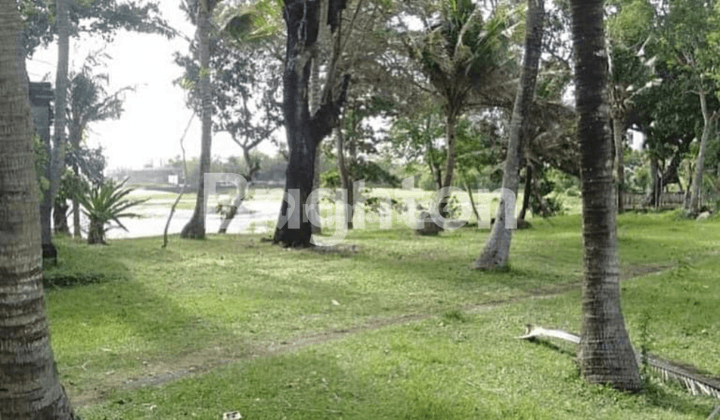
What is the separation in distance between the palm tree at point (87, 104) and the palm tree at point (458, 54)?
12.1 m

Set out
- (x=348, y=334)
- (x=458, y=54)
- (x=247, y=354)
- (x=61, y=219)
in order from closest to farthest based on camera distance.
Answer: (x=247, y=354) → (x=348, y=334) → (x=458, y=54) → (x=61, y=219)

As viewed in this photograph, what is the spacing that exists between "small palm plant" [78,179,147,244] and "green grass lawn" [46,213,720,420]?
167 cm

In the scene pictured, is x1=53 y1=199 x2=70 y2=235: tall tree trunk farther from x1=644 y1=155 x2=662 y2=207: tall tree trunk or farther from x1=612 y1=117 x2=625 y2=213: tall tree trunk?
x1=644 y1=155 x2=662 y2=207: tall tree trunk

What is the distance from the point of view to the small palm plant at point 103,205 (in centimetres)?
1416

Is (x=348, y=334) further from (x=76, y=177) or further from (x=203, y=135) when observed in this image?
(x=76, y=177)

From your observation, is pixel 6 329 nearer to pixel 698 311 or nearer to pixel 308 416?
pixel 308 416

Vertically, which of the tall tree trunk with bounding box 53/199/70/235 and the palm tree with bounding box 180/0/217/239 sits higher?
the palm tree with bounding box 180/0/217/239

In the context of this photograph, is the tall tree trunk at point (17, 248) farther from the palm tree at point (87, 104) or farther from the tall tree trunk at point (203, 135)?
the palm tree at point (87, 104)

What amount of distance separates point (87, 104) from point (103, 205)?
10.3 m

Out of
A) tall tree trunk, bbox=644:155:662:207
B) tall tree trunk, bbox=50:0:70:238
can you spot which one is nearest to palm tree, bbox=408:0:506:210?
tall tree trunk, bbox=50:0:70:238

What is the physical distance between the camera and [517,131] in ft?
35.2

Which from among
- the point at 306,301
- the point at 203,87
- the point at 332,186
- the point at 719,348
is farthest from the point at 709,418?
the point at 332,186

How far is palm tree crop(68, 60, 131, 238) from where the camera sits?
22.2 m

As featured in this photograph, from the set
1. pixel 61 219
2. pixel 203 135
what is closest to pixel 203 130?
pixel 203 135
